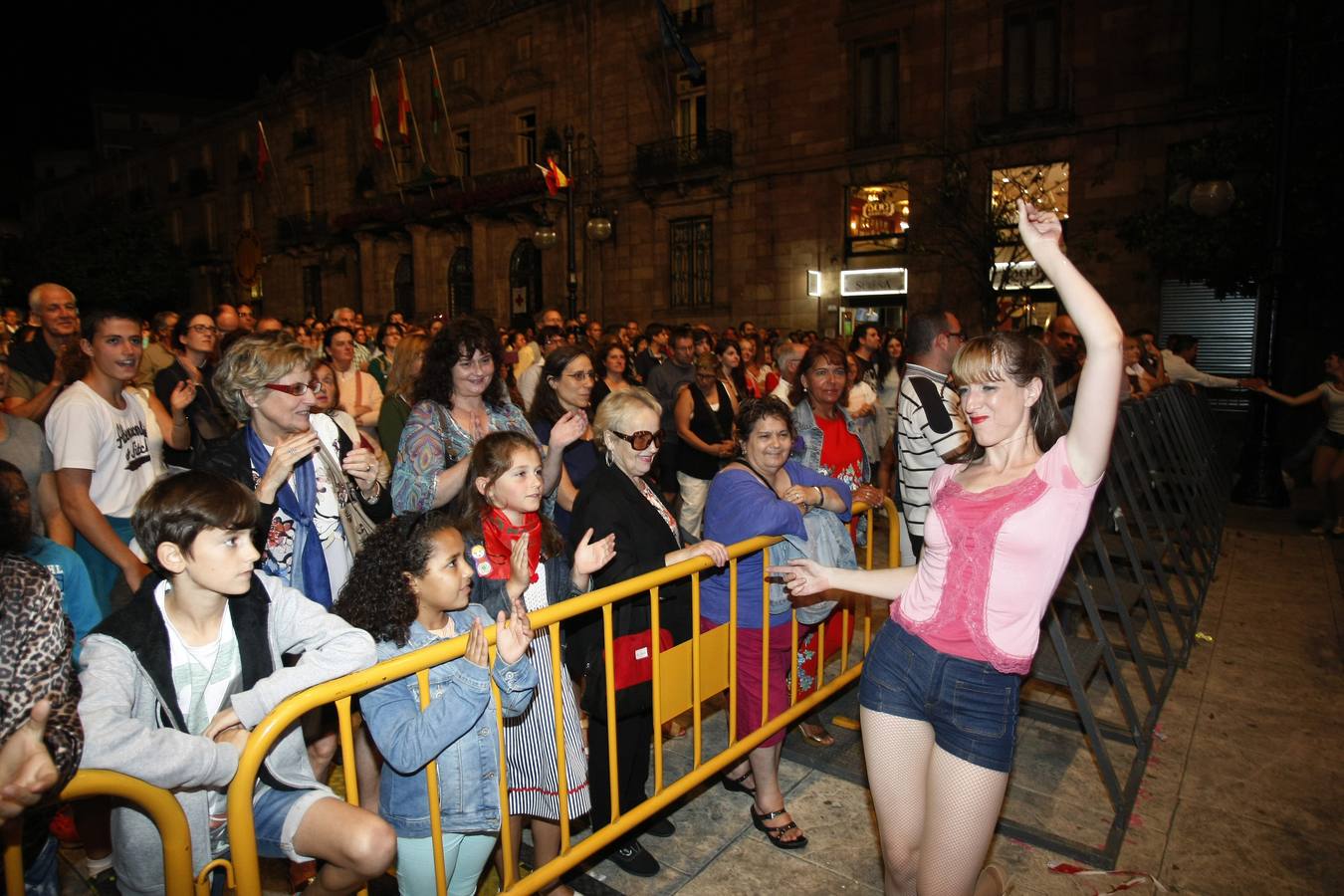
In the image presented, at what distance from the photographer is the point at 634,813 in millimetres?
3062

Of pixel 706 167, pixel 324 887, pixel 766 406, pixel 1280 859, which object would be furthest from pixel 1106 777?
pixel 706 167

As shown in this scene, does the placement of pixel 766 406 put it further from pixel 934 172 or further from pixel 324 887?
pixel 934 172

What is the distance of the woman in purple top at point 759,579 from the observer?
3533 mm

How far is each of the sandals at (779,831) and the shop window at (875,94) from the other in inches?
728

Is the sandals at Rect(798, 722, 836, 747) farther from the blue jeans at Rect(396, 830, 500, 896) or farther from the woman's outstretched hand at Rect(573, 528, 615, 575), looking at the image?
the blue jeans at Rect(396, 830, 500, 896)

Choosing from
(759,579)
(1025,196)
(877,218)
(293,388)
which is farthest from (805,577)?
(877,218)

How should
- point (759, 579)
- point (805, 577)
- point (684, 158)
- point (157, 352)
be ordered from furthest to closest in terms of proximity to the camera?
point (684, 158), point (157, 352), point (759, 579), point (805, 577)

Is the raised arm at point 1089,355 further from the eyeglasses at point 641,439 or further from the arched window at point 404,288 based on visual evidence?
the arched window at point 404,288

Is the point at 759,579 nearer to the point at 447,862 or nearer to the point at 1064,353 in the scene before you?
the point at 447,862

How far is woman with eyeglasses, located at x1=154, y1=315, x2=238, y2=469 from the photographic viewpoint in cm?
519

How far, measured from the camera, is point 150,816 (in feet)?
6.21

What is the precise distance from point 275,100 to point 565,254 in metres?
21.6

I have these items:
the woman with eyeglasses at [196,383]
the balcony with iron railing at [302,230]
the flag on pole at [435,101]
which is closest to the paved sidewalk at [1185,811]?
the woman with eyeglasses at [196,383]

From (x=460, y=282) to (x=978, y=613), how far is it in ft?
98.5
